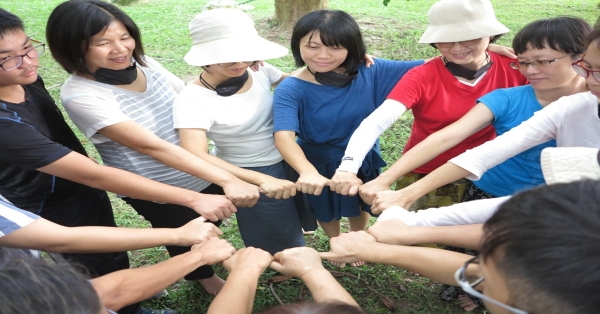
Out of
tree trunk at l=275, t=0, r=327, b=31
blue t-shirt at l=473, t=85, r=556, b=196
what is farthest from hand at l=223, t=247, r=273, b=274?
tree trunk at l=275, t=0, r=327, b=31

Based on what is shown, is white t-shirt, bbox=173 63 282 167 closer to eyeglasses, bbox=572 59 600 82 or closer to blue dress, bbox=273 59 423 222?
blue dress, bbox=273 59 423 222

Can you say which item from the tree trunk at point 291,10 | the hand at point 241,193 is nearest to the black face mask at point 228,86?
the hand at point 241,193

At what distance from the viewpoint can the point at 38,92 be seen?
A: 2.35 meters

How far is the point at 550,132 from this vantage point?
7.26 feet

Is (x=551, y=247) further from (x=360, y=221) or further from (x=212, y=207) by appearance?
(x=360, y=221)

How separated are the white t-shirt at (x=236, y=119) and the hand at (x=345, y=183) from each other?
1.58 feet

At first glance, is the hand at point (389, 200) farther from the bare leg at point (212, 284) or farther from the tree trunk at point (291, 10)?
the tree trunk at point (291, 10)

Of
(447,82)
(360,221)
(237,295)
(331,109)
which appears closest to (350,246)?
(237,295)

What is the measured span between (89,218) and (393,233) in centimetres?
159

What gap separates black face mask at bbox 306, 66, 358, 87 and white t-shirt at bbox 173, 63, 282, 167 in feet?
1.08

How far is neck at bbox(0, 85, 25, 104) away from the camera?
2141mm

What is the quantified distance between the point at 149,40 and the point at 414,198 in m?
7.50

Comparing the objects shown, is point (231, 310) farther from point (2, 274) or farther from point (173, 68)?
point (173, 68)

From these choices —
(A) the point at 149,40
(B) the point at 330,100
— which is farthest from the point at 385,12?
(B) the point at 330,100
